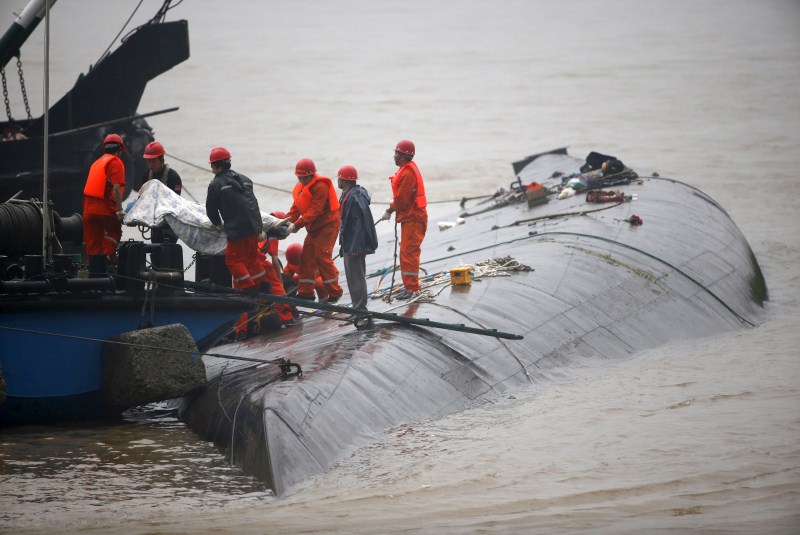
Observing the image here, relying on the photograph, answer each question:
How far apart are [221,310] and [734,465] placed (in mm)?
5786

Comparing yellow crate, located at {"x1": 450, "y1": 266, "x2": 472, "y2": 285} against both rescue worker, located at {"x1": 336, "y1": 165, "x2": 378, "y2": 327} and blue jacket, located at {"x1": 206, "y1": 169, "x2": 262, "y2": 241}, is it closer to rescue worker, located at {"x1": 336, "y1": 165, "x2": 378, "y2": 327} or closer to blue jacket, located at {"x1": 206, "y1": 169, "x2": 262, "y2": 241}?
rescue worker, located at {"x1": 336, "y1": 165, "x2": 378, "y2": 327}

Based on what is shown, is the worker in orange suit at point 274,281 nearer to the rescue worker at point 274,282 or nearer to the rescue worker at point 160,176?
the rescue worker at point 274,282

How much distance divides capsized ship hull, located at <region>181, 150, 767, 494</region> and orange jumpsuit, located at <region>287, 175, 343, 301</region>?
54cm

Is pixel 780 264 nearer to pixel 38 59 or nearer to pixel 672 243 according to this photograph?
pixel 672 243

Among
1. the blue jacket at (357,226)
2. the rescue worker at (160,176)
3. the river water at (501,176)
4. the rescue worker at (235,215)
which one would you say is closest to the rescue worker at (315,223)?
the blue jacket at (357,226)

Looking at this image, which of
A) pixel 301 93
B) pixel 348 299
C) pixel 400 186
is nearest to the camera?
pixel 400 186

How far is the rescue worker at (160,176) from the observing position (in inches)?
508

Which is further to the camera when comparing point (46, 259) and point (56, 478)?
point (46, 259)

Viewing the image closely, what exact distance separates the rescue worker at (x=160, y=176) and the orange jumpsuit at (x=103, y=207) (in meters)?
0.36

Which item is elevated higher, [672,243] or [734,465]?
[672,243]

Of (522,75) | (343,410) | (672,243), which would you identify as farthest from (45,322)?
(522,75)

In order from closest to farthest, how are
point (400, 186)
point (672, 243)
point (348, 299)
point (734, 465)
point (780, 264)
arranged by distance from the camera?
1. point (734, 465)
2. point (400, 186)
3. point (348, 299)
4. point (672, 243)
5. point (780, 264)

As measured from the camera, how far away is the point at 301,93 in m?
46.7

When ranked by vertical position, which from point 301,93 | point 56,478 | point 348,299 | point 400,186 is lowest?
point 56,478
